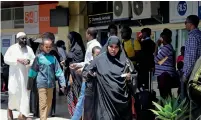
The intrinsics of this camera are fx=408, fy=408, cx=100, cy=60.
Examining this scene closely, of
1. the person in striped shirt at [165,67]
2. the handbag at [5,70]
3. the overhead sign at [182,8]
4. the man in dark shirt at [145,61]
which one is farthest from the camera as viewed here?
the overhead sign at [182,8]

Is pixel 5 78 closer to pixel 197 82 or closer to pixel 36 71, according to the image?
pixel 36 71

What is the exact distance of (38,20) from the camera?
15.7 meters

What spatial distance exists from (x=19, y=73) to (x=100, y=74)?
2646mm

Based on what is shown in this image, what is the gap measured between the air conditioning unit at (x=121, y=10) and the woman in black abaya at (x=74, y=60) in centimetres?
537

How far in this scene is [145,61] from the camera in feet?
26.1

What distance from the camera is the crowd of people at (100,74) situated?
5.14 m

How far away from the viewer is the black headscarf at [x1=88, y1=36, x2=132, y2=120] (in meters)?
5.11

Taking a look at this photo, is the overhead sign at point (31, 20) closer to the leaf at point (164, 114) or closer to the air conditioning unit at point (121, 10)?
the air conditioning unit at point (121, 10)

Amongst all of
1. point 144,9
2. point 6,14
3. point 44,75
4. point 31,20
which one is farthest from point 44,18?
point 44,75

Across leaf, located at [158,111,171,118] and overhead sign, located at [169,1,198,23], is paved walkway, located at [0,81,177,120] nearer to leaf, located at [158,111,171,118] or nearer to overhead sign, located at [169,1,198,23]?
leaf, located at [158,111,171,118]

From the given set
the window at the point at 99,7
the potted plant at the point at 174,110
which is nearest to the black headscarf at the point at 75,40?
the potted plant at the point at 174,110

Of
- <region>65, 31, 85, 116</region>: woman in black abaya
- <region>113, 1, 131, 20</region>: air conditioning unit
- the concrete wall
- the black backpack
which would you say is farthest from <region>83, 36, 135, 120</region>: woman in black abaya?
the concrete wall

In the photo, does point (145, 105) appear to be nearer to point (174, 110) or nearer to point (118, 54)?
point (174, 110)

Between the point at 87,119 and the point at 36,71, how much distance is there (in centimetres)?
170
